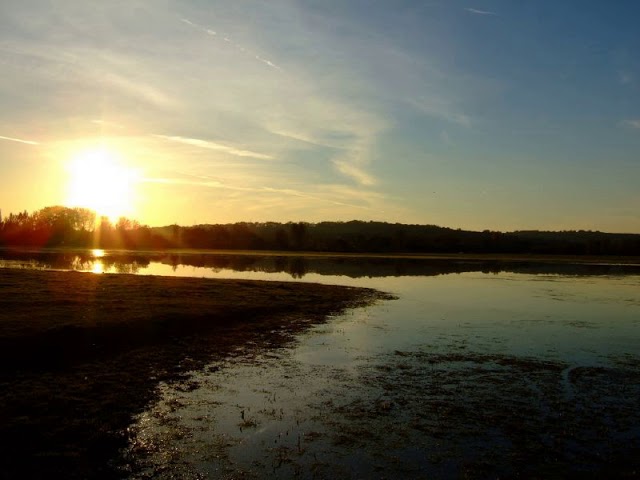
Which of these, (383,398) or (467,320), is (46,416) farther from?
(467,320)

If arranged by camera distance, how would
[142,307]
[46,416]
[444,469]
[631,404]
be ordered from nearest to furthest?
1. [444,469]
2. [46,416]
3. [631,404]
4. [142,307]

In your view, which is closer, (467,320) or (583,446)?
(583,446)

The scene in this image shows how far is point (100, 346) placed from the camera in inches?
698

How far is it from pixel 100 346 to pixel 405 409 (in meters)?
10.6

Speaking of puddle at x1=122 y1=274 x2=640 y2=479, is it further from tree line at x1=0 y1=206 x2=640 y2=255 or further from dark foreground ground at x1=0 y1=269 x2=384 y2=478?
tree line at x1=0 y1=206 x2=640 y2=255

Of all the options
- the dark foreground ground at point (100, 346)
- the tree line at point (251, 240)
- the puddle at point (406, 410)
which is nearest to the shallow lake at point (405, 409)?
the puddle at point (406, 410)

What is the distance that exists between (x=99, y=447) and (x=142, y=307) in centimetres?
1539

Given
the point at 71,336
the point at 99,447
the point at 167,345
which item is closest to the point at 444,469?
the point at 99,447

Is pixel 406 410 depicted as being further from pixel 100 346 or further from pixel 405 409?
pixel 100 346

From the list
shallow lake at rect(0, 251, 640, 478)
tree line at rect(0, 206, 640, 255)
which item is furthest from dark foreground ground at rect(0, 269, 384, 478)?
tree line at rect(0, 206, 640, 255)

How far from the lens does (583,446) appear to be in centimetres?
1021

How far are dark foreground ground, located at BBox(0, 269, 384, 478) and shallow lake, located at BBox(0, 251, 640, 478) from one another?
0.77 m

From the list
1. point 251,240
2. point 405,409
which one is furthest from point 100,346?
point 251,240

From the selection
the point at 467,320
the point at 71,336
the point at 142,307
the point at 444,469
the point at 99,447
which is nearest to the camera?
the point at 444,469
